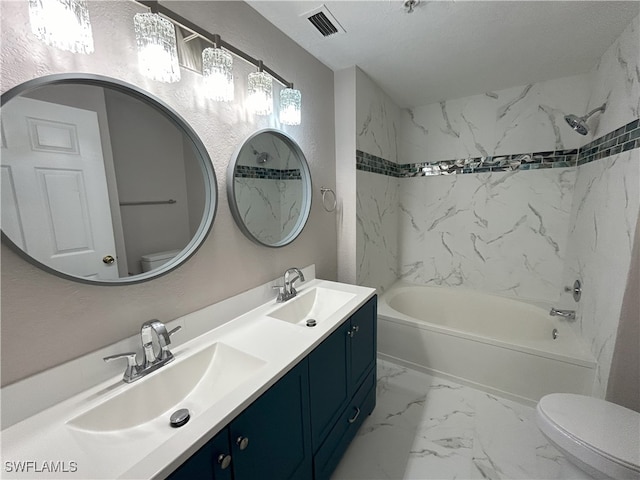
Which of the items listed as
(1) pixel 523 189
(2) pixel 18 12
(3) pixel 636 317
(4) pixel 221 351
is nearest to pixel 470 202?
(1) pixel 523 189

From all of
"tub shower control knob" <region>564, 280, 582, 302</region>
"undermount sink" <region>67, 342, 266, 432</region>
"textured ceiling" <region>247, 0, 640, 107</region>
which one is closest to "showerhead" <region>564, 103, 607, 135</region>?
"textured ceiling" <region>247, 0, 640, 107</region>

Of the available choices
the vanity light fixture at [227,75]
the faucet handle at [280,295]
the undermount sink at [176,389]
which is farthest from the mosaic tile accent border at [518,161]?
the undermount sink at [176,389]

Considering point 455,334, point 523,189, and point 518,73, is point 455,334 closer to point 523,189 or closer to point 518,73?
point 523,189

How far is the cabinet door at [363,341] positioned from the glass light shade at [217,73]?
1195 millimetres

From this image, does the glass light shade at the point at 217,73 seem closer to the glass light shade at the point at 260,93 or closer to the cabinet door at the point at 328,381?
the glass light shade at the point at 260,93

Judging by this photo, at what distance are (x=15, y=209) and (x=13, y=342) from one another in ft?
1.15

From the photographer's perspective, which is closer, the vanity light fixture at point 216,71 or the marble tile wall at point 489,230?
the vanity light fixture at point 216,71

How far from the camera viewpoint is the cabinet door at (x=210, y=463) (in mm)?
626

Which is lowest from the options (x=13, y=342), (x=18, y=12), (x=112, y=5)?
(x=13, y=342)

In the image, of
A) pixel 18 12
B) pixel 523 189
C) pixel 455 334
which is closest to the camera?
pixel 18 12

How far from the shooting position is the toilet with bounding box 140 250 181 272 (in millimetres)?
978

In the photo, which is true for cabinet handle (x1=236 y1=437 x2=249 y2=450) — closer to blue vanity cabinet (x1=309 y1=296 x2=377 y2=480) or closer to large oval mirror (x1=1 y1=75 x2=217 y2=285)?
blue vanity cabinet (x1=309 y1=296 x2=377 y2=480)

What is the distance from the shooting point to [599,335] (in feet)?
5.17

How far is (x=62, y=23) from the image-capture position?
71 cm
